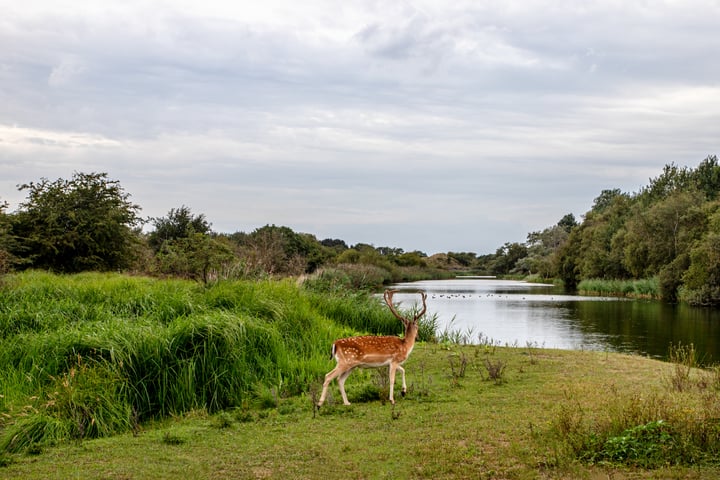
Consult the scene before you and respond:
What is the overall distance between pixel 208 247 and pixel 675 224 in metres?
46.7

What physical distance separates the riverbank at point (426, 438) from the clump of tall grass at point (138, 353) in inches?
24.3

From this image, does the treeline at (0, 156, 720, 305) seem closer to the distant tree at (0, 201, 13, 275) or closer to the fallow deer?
the distant tree at (0, 201, 13, 275)

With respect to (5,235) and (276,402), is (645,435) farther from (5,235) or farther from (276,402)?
A: (5,235)

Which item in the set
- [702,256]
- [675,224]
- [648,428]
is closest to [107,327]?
[648,428]

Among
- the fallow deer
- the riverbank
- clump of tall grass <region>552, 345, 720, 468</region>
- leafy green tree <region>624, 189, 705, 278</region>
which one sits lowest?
the riverbank

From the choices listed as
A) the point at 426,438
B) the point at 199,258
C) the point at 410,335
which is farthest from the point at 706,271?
the point at 426,438

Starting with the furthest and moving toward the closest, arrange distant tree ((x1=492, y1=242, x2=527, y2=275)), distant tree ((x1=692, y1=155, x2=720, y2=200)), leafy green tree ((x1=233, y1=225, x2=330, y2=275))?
1. distant tree ((x1=492, y1=242, x2=527, y2=275))
2. distant tree ((x1=692, y1=155, x2=720, y2=200))
3. leafy green tree ((x1=233, y1=225, x2=330, y2=275))

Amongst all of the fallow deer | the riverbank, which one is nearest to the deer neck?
the fallow deer

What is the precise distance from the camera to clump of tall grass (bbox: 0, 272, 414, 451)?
8.84 metres

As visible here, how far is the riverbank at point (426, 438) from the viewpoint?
249 inches

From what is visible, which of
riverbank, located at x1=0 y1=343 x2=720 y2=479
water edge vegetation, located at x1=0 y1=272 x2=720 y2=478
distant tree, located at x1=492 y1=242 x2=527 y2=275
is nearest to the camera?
riverbank, located at x1=0 y1=343 x2=720 y2=479

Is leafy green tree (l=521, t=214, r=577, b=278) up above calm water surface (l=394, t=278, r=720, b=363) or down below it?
above

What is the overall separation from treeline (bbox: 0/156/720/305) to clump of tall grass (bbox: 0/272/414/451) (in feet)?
8.22

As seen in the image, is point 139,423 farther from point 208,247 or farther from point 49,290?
point 208,247
